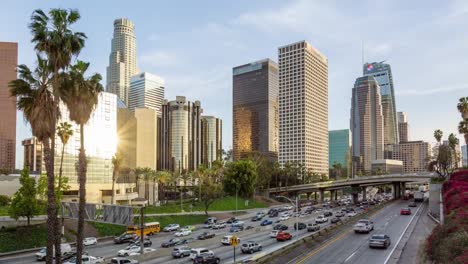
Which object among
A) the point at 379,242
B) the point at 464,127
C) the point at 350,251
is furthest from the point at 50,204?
the point at 464,127

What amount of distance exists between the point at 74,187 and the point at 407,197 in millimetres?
114547

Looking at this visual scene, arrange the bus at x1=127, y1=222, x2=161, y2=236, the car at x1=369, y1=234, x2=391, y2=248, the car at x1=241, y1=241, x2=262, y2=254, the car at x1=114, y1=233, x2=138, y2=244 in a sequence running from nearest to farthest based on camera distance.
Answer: the car at x1=369, y1=234, x2=391, y2=248, the car at x1=241, y1=241, x2=262, y2=254, the car at x1=114, y1=233, x2=138, y2=244, the bus at x1=127, y1=222, x2=161, y2=236

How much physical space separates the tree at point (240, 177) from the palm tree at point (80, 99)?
3646 inches

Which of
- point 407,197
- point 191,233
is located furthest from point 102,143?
point 407,197

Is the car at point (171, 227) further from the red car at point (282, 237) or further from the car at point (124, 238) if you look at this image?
the red car at point (282, 237)

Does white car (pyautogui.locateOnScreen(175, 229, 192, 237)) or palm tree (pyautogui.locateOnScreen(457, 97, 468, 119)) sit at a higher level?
palm tree (pyautogui.locateOnScreen(457, 97, 468, 119))

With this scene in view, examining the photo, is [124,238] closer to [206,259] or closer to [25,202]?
[25,202]

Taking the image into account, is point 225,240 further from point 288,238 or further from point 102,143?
point 102,143

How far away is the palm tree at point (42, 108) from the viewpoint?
25.9 m

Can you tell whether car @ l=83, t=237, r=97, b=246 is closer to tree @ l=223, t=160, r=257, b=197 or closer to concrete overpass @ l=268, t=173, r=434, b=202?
tree @ l=223, t=160, r=257, b=197

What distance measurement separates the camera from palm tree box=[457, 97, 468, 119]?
99.4m

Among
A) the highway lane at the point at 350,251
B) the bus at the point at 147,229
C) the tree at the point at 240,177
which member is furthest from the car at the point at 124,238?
the tree at the point at 240,177

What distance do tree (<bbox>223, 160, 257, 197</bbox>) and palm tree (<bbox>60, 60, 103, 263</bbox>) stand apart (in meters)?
92.6

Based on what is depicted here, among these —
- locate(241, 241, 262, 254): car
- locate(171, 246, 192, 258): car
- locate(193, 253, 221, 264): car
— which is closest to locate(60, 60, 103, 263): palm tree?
locate(193, 253, 221, 264): car
